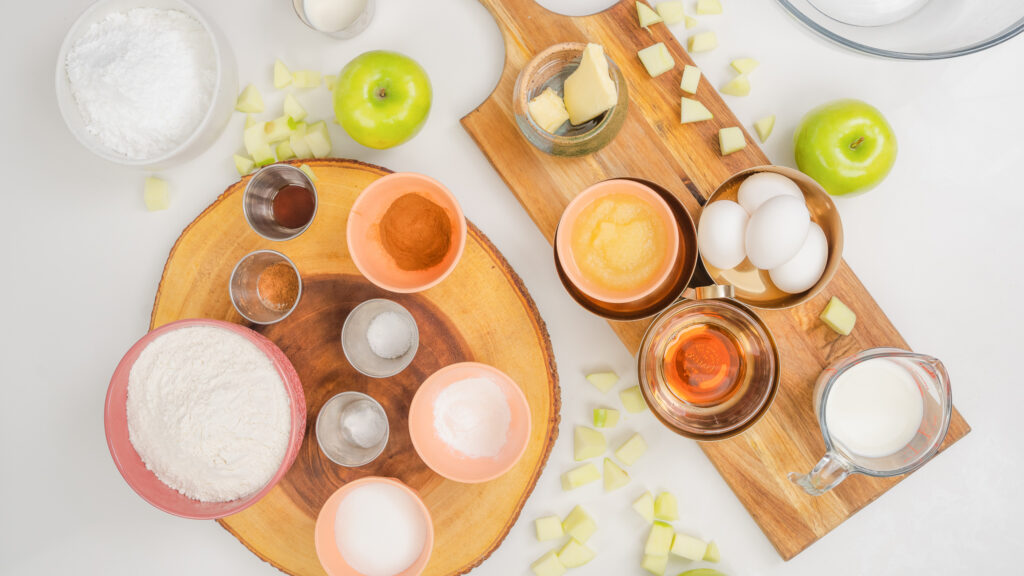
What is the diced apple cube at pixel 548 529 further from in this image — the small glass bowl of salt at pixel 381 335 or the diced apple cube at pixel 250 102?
the diced apple cube at pixel 250 102

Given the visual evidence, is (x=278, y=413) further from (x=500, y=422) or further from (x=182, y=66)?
(x=182, y=66)

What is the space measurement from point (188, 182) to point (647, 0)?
1.02 metres

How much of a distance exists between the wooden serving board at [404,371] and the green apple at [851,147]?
616 mm

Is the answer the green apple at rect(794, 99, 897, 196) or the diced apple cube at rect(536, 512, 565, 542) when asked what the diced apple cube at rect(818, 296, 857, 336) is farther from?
the diced apple cube at rect(536, 512, 565, 542)

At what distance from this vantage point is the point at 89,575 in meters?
1.25

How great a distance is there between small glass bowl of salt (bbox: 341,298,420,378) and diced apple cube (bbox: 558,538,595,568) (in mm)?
505

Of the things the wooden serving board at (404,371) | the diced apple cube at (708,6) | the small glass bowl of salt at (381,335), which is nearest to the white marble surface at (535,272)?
the diced apple cube at (708,6)

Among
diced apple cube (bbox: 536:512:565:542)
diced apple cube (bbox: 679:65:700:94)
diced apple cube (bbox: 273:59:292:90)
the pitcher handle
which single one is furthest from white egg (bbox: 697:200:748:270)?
diced apple cube (bbox: 273:59:292:90)

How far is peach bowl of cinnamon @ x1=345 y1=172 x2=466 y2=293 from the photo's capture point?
989 millimetres

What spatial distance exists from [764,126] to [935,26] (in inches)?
13.8

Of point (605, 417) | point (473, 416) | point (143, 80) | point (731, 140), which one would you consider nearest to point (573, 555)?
point (605, 417)

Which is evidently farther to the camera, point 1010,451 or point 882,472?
point 1010,451

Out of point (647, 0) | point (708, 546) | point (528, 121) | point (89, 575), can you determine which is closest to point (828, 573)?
point (708, 546)

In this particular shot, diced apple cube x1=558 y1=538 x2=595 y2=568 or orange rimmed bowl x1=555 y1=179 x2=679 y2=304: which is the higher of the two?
orange rimmed bowl x1=555 y1=179 x2=679 y2=304
